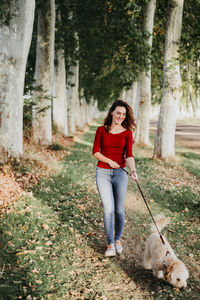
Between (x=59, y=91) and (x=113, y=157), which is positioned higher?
(x=59, y=91)

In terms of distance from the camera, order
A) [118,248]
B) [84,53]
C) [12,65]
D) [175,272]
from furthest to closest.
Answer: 1. [84,53]
2. [12,65]
3. [118,248]
4. [175,272]

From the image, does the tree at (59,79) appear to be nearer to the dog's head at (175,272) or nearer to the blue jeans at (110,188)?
the blue jeans at (110,188)

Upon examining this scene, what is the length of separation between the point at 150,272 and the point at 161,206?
2879 mm

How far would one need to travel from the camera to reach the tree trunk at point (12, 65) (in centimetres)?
668

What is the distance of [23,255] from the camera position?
12.5 ft

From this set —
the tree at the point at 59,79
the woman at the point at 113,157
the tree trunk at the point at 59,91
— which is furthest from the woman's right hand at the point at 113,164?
the tree trunk at the point at 59,91

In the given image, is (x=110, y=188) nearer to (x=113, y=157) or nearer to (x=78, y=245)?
(x=113, y=157)

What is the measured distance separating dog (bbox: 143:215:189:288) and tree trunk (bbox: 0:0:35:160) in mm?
4794

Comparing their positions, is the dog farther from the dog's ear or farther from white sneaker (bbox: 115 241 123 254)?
white sneaker (bbox: 115 241 123 254)

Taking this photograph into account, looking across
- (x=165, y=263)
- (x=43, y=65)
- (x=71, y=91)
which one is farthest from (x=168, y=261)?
(x=71, y=91)

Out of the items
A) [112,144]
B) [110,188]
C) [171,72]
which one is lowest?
[110,188]

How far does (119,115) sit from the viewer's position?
3.96m

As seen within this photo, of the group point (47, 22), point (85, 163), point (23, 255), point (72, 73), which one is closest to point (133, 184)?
point (85, 163)

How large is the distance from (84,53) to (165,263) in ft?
58.7
